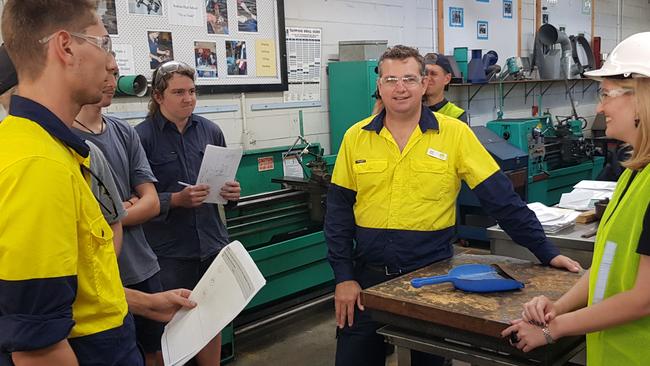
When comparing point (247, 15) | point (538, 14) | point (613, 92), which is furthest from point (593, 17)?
point (613, 92)

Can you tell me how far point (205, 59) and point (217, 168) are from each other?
1386mm

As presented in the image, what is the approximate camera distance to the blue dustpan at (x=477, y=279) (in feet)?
5.34

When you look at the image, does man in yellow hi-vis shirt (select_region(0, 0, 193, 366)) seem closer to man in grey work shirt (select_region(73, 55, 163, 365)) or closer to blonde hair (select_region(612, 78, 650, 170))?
man in grey work shirt (select_region(73, 55, 163, 365))

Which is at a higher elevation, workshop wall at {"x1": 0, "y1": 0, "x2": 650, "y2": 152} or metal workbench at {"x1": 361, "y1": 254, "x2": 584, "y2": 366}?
workshop wall at {"x1": 0, "y1": 0, "x2": 650, "y2": 152}

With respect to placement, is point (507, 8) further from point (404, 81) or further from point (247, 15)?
point (404, 81)

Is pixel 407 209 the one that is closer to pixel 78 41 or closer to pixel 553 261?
pixel 553 261

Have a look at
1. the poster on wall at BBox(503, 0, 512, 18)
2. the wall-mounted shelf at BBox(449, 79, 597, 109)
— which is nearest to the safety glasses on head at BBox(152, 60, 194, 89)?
the wall-mounted shelf at BBox(449, 79, 597, 109)

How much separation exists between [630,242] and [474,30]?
4.94 m

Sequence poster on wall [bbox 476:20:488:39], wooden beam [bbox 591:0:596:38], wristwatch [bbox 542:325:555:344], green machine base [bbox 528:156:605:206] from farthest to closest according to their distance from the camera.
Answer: wooden beam [bbox 591:0:596:38] < poster on wall [bbox 476:20:488:39] < green machine base [bbox 528:156:605:206] < wristwatch [bbox 542:325:555:344]

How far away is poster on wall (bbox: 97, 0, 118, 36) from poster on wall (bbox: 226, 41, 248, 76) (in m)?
0.76

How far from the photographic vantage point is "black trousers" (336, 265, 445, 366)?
2002 millimetres

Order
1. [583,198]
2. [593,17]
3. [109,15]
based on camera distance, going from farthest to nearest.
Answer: [593,17] < [109,15] < [583,198]

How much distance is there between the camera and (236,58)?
3756mm

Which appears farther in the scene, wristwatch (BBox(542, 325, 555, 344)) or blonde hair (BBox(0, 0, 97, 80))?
wristwatch (BBox(542, 325, 555, 344))
